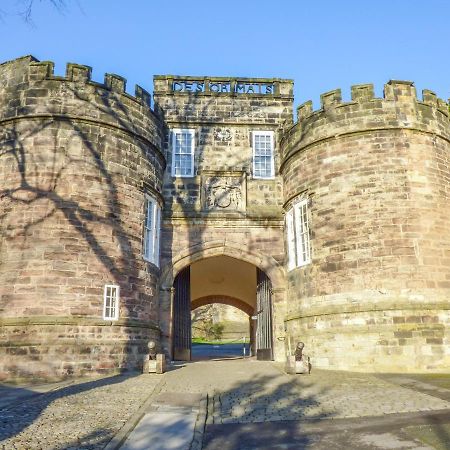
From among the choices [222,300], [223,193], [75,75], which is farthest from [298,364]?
[222,300]

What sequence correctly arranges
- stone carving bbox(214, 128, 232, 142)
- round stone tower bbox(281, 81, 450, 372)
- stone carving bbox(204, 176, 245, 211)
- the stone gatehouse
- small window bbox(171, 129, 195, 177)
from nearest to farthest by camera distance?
the stone gatehouse < round stone tower bbox(281, 81, 450, 372) < stone carving bbox(204, 176, 245, 211) < small window bbox(171, 129, 195, 177) < stone carving bbox(214, 128, 232, 142)

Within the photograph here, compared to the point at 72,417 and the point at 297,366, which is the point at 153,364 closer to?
the point at 297,366

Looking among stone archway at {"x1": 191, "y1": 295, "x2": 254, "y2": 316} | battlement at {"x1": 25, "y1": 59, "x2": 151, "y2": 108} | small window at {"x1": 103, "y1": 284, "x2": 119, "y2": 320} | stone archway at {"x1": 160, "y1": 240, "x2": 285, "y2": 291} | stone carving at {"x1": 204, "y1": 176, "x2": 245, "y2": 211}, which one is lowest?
small window at {"x1": 103, "y1": 284, "x2": 119, "y2": 320}

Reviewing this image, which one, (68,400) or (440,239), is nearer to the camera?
(68,400)

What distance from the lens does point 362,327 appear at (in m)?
10.4

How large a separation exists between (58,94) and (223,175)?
580 cm

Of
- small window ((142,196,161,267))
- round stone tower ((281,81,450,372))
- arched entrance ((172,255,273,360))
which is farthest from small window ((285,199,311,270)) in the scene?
small window ((142,196,161,267))

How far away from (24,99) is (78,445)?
9.50 metres

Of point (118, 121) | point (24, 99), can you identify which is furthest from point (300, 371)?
point (24, 99)

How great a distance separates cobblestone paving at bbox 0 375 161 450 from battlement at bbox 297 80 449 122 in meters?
9.23

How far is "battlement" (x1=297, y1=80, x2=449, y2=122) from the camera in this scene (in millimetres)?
12055

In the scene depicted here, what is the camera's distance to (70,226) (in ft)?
34.2

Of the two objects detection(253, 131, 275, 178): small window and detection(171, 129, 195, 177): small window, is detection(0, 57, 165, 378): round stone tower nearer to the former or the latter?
detection(171, 129, 195, 177): small window

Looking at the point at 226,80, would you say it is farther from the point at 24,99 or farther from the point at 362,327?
the point at 362,327
